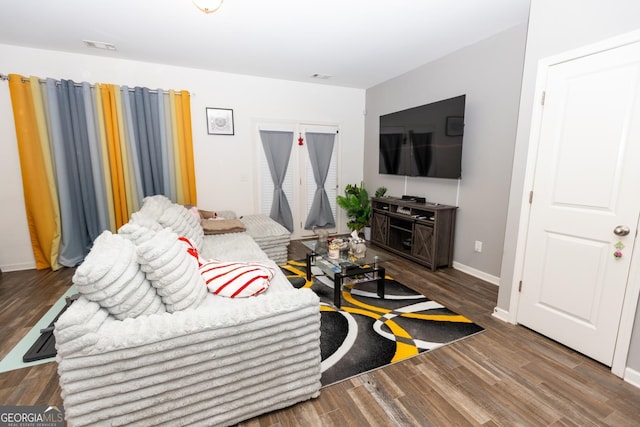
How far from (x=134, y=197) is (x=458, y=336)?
12.9 ft

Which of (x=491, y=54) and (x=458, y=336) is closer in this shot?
(x=458, y=336)

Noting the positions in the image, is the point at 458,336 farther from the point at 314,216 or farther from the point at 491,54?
the point at 314,216

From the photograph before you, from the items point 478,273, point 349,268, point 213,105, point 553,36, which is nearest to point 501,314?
point 478,273

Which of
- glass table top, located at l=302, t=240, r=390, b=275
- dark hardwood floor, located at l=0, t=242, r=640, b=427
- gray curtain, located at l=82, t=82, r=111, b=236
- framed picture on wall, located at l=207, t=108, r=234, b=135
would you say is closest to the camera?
dark hardwood floor, located at l=0, t=242, r=640, b=427

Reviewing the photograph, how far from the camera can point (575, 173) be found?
6.54 ft

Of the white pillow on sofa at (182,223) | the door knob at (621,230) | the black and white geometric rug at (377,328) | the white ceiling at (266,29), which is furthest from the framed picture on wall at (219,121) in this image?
the door knob at (621,230)

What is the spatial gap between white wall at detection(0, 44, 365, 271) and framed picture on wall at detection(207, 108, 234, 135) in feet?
0.24

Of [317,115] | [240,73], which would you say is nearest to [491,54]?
[317,115]

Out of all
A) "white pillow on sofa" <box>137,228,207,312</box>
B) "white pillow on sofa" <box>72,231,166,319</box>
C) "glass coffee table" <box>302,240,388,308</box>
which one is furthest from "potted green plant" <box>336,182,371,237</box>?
"white pillow on sofa" <box>72,231,166,319</box>

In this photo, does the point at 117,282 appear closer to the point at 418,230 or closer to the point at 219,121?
the point at 418,230

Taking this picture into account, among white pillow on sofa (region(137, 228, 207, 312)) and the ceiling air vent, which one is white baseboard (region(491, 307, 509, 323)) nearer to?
white pillow on sofa (region(137, 228, 207, 312))

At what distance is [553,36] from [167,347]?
119 inches

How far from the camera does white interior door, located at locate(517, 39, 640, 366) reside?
1.77m

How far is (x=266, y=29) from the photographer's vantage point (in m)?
2.83
